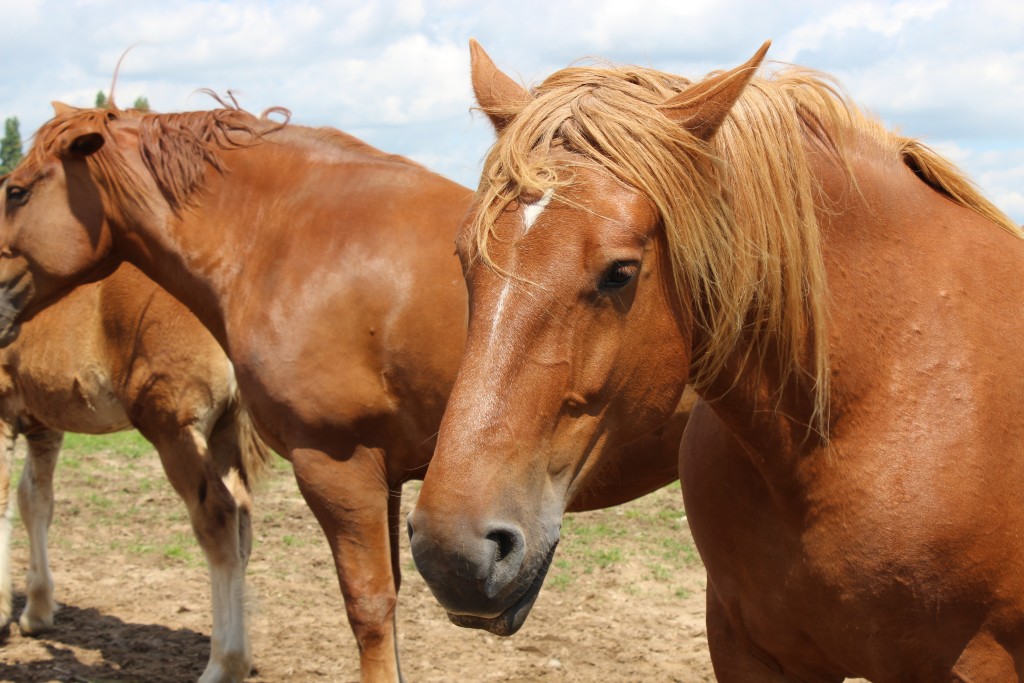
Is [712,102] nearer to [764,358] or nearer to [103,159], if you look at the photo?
[764,358]

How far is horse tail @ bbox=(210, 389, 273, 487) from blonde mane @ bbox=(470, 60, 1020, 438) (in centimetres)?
355

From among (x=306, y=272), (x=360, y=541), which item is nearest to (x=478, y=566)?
(x=360, y=541)

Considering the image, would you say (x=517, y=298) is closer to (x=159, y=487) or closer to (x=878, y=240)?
(x=878, y=240)

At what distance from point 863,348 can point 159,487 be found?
7.17m

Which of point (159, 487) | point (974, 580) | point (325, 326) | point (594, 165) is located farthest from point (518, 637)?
point (159, 487)

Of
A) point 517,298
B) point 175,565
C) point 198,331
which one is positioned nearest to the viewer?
point 517,298

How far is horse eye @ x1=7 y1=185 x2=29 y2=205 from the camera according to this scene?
411 centimetres

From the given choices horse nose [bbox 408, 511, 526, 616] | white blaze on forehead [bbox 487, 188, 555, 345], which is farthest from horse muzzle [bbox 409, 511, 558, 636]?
white blaze on forehead [bbox 487, 188, 555, 345]

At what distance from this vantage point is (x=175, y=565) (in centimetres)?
638

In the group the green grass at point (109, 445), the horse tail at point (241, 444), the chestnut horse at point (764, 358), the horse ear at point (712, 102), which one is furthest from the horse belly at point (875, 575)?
the green grass at point (109, 445)

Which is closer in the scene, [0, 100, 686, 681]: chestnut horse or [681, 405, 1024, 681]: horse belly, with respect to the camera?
[681, 405, 1024, 681]: horse belly

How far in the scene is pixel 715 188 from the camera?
77.0 inches

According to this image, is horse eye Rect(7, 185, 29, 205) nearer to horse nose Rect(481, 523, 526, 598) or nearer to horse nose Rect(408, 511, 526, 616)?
horse nose Rect(408, 511, 526, 616)

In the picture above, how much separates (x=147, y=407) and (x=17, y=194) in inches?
50.0
